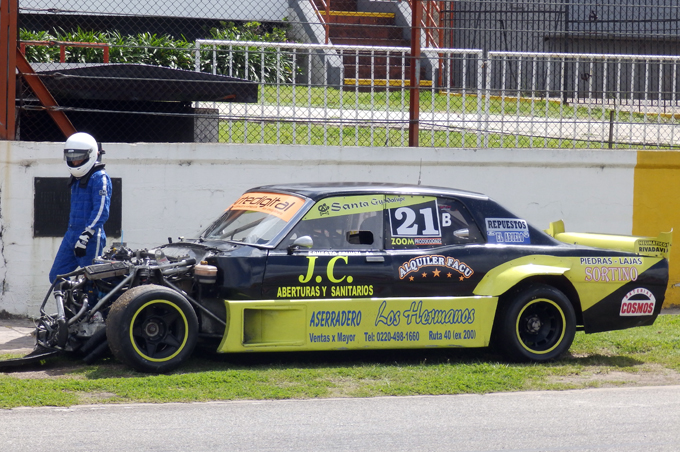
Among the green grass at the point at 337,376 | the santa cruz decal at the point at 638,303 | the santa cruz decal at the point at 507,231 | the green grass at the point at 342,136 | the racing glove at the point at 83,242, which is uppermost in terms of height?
the green grass at the point at 342,136

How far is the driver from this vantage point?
307 inches

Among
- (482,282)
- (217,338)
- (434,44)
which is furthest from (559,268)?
(434,44)

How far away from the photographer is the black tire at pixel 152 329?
20.5 ft

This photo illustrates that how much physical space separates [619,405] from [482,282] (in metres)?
1.58

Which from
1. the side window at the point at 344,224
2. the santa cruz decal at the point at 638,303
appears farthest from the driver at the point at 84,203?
the santa cruz decal at the point at 638,303

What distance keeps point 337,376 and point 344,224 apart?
125cm

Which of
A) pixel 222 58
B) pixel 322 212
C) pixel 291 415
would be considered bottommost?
pixel 291 415

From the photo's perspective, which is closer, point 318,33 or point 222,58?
point 222,58

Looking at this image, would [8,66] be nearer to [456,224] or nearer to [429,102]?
[429,102]

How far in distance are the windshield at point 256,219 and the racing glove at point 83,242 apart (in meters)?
1.09

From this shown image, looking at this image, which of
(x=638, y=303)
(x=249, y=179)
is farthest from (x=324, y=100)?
(x=638, y=303)

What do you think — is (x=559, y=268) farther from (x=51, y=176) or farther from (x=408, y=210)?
(x=51, y=176)

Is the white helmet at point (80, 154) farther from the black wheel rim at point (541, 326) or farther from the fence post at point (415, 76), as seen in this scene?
the black wheel rim at point (541, 326)

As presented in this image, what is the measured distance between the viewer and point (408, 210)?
7.17m
